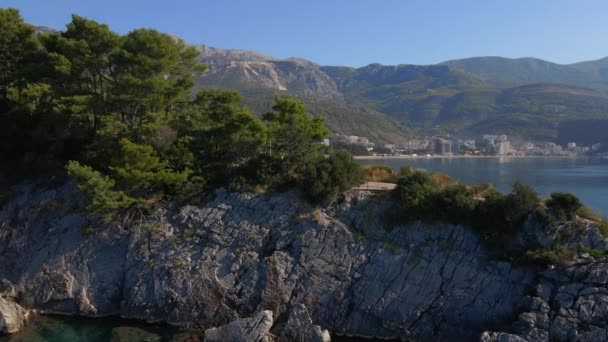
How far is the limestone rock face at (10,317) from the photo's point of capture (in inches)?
678

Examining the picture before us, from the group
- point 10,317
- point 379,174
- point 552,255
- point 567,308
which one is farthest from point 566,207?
point 10,317

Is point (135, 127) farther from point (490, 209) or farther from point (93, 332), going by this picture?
point (490, 209)

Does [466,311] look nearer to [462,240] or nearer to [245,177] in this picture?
[462,240]

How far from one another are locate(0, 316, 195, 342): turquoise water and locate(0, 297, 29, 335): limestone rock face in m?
0.28

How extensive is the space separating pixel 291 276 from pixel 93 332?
301 inches

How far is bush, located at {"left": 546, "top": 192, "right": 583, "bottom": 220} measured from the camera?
17453 mm

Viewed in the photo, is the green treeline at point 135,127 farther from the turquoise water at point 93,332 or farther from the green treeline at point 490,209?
the turquoise water at point 93,332

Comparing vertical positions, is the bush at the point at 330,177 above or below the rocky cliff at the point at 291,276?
above

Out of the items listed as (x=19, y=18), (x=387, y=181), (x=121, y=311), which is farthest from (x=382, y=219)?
(x=19, y=18)

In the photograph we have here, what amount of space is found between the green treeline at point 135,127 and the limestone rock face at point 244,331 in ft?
20.2

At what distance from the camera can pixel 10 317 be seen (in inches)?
689

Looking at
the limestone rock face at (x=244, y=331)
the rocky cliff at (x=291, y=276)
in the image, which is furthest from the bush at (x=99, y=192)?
the limestone rock face at (x=244, y=331)

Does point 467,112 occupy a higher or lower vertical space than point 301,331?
higher

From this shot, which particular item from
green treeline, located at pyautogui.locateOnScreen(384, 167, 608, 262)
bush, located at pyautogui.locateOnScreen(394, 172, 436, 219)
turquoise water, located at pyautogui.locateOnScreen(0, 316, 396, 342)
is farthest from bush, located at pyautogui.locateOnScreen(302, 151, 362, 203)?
turquoise water, located at pyautogui.locateOnScreen(0, 316, 396, 342)
